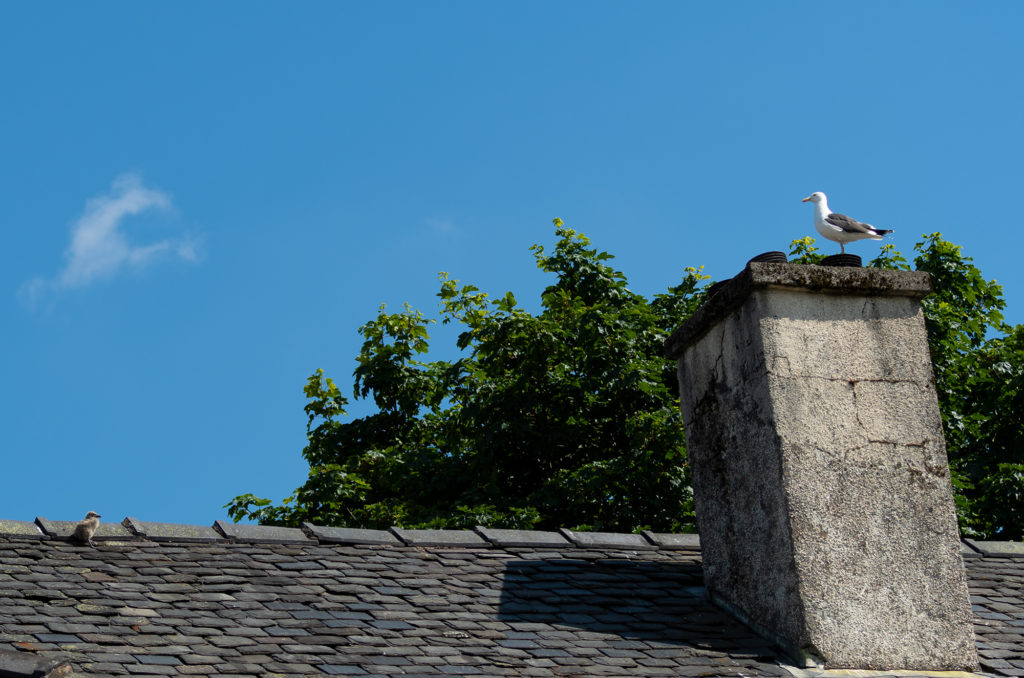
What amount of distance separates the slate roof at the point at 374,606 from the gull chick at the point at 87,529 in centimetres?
7

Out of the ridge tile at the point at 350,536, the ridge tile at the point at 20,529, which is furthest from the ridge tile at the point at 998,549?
the ridge tile at the point at 20,529

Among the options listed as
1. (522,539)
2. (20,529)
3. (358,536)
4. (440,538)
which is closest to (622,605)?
(522,539)

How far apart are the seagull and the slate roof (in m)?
2.12

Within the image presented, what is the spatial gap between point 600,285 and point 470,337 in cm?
208

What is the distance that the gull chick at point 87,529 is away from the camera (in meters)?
5.99

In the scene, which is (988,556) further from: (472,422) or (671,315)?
(671,315)

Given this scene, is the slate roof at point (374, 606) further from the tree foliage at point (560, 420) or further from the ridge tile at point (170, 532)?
the tree foliage at point (560, 420)

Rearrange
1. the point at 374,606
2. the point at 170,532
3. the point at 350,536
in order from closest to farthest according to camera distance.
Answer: the point at 374,606 < the point at 170,532 < the point at 350,536

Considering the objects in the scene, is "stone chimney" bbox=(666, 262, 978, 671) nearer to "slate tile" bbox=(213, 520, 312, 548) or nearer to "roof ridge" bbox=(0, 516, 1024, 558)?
"roof ridge" bbox=(0, 516, 1024, 558)

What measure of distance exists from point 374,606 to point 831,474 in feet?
7.50

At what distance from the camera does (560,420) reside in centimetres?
1500

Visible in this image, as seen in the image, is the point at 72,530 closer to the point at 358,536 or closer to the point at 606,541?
the point at 358,536

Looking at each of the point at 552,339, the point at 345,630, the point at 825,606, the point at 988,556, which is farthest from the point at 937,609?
the point at 552,339

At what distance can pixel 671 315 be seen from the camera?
683 inches
